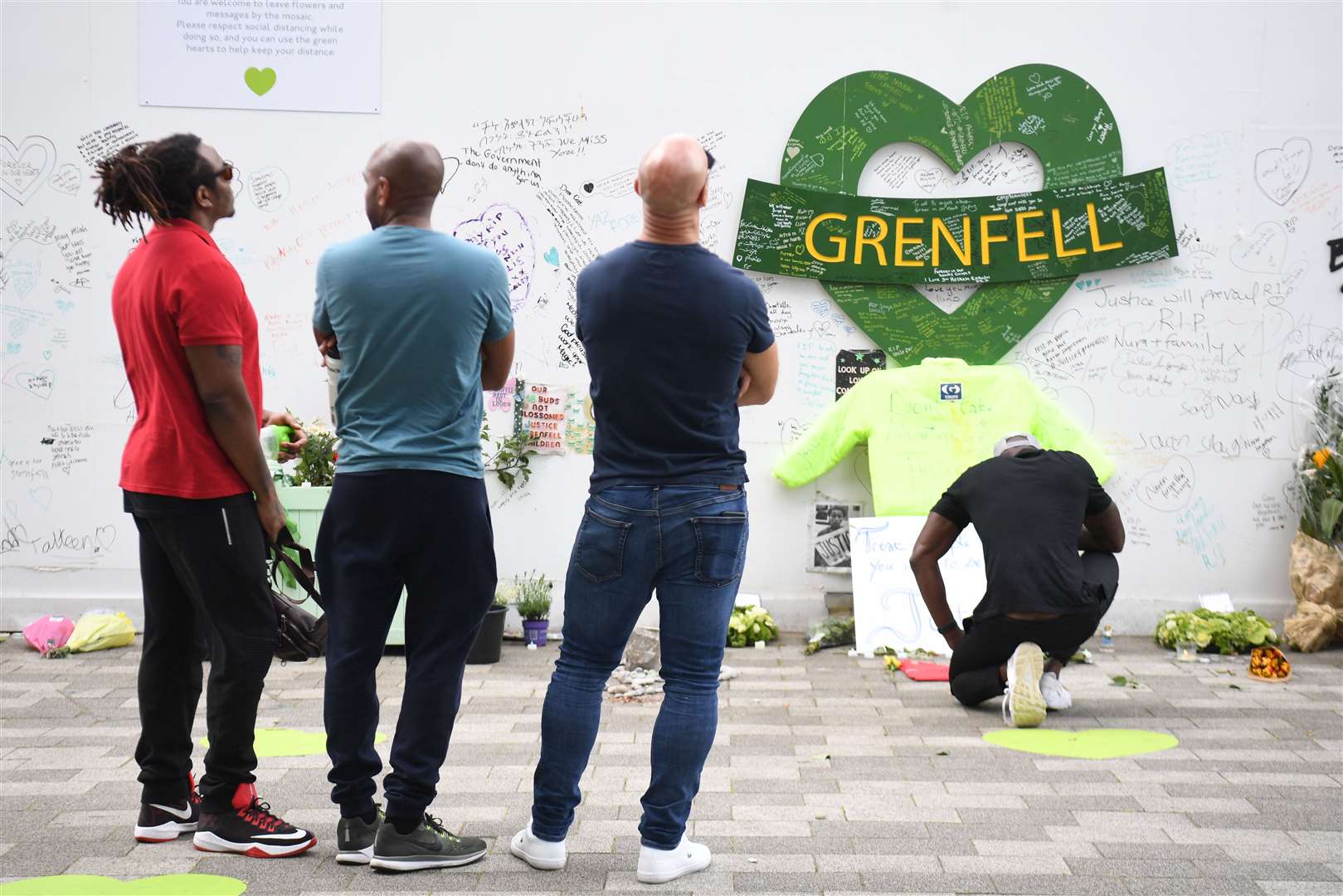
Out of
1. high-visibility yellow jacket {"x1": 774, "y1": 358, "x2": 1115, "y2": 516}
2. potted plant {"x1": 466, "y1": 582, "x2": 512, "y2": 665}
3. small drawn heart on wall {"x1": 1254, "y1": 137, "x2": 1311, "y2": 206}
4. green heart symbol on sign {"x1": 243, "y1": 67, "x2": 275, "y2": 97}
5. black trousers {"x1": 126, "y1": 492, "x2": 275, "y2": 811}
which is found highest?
green heart symbol on sign {"x1": 243, "y1": 67, "x2": 275, "y2": 97}

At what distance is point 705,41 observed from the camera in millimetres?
6887

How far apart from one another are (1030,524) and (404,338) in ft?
9.05

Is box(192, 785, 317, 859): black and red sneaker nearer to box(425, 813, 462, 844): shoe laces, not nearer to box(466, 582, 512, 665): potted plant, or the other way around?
box(425, 813, 462, 844): shoe laces

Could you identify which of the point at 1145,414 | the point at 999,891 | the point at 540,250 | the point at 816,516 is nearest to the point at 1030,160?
the point at 1145,414

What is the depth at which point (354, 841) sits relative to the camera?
3.20 meters

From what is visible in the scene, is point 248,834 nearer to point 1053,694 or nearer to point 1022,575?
point 1022,575

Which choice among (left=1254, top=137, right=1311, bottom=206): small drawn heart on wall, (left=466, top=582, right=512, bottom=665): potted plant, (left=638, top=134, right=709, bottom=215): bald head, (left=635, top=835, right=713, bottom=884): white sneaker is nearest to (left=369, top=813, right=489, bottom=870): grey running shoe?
(left=635, top=835, right=713, bottom=884): white sneaker

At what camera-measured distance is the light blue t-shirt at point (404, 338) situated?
9.95ft

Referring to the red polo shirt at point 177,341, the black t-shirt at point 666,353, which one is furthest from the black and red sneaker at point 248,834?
the black t-shirt at point 666,353

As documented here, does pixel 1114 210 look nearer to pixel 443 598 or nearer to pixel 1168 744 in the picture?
pixel 1168 744

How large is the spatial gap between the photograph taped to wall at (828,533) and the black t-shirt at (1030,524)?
1837 mm

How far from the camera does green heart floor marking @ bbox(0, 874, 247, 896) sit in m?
2.96

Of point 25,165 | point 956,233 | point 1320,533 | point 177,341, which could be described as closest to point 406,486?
point 177,341

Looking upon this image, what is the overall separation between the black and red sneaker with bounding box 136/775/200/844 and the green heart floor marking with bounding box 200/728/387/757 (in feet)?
2.82
